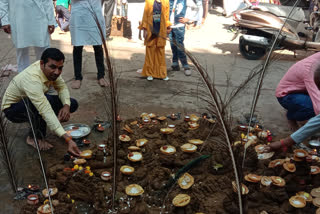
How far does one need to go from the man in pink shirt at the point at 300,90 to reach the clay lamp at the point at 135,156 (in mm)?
1811

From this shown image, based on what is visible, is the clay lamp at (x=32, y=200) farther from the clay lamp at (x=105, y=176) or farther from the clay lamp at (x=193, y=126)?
the clay lamp at (x=193, y=126)

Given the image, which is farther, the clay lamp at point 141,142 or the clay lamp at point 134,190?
the clay lamp at point 141,142

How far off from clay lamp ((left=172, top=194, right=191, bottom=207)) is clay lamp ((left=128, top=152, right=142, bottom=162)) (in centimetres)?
57

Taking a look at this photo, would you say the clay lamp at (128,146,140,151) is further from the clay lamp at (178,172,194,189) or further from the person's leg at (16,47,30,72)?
the person's leg at (16,47,30,72)

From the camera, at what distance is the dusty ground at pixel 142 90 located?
9.60 ft

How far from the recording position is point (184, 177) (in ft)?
8.07

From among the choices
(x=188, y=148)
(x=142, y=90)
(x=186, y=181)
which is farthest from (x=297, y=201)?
(x=142, y=90)

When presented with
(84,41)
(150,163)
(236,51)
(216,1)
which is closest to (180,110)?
(150,163)

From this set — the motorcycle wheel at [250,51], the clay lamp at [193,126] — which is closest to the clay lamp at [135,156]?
the clay lamp at [193,126]

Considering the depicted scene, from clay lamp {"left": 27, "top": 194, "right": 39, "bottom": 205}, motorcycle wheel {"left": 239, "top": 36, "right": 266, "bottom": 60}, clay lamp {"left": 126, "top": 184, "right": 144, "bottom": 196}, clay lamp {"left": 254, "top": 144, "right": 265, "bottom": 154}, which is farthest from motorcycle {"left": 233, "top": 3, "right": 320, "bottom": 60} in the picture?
clay lamp {"left": 27, "top": 194, "right": 39, "bottom": 205}

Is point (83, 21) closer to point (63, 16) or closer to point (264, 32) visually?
point (63, 16)

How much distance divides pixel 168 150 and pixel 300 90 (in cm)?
169

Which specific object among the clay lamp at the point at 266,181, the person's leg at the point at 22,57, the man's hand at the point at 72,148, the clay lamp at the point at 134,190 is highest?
the person's leg at the point at 22,57

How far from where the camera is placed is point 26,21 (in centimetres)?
365
